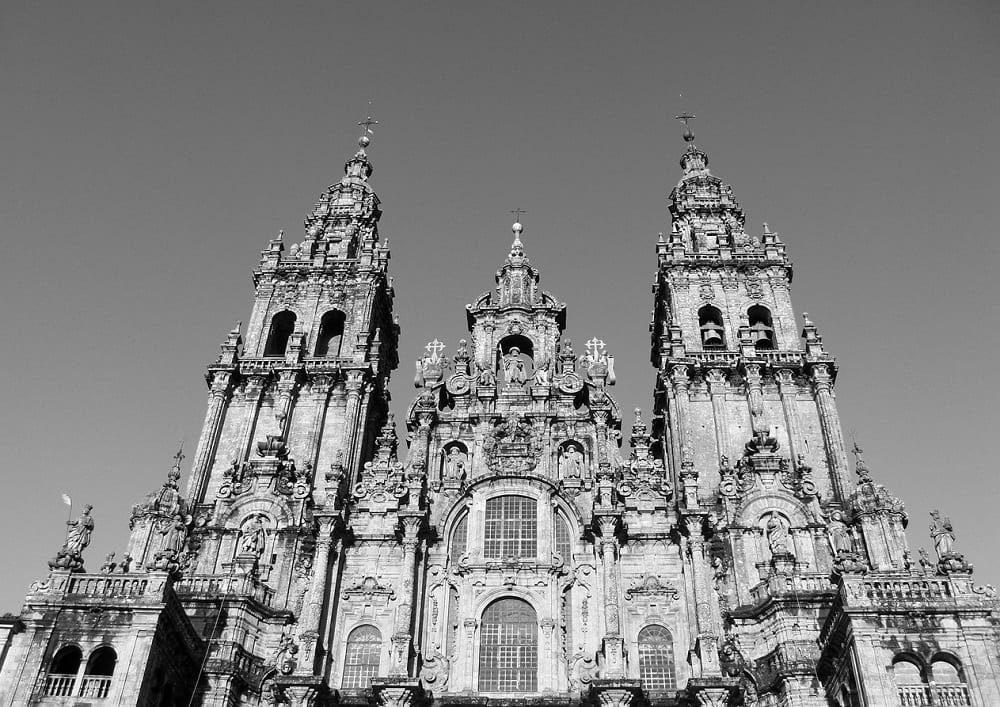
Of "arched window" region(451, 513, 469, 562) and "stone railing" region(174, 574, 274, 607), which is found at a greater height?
"arched window" region(451, 513, 469, 562)

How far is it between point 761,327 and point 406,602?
20274 mm

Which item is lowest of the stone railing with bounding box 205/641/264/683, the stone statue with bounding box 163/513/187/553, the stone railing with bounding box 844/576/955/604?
the stone railing with bounding box 205/641/264/683

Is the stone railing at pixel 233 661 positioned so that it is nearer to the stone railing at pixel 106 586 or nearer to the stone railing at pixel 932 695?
the stone railing at pixel 106 586

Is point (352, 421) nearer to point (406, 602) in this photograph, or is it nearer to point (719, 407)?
point (406, 602)

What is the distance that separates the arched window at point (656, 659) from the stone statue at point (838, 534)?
258 inches

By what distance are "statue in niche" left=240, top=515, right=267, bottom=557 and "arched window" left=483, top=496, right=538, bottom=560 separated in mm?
7930

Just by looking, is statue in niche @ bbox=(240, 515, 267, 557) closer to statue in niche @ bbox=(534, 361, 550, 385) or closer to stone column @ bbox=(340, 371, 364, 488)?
stone column @ bbox=(340, 371, 364, 488)

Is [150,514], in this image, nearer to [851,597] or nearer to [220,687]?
[220,687]

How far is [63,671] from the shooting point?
25.0 metres

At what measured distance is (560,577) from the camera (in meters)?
32.8

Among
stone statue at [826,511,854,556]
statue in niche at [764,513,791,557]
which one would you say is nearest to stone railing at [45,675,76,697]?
statue in niche at [764,513,791,557]

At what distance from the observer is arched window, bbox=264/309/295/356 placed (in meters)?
42.6

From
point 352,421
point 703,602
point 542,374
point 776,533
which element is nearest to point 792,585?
point 703,602

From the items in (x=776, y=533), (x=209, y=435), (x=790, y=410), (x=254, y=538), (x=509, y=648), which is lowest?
(x=509, y=648)
